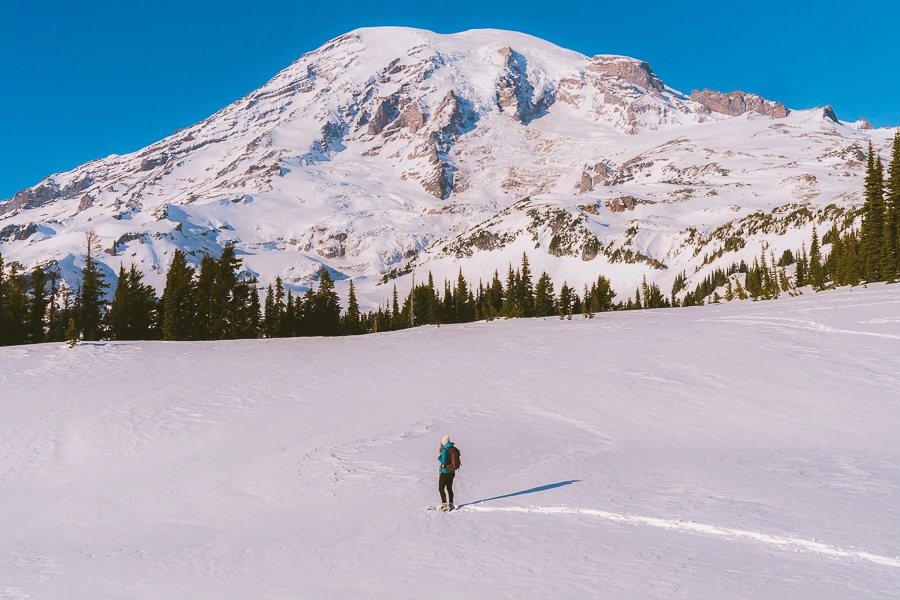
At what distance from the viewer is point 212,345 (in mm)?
43531

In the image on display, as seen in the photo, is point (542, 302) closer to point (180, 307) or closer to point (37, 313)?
point (180, 307)

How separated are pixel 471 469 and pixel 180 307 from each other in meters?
47.7

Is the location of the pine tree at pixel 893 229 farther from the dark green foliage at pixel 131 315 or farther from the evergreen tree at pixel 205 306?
the dark green foliage at pixel 131 315

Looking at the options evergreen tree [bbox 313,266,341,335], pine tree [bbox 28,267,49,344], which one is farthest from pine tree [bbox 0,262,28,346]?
evergreen tree [bbox 313,266,341,335]

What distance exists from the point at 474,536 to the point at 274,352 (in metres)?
31.1

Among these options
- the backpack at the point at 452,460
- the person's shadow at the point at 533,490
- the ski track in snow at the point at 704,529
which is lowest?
the person's shadow at the point at 533,490

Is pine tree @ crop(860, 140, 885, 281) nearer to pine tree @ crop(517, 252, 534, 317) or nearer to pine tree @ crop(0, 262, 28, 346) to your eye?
pine tree @ crop(517, 252, 534, 317)

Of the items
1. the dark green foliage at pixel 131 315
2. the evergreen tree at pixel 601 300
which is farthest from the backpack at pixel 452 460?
the evergreen tree at pixel 601 300

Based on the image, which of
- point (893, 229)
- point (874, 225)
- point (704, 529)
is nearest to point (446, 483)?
point (704, 529)

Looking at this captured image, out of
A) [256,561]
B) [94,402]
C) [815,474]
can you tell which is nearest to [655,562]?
[256,561]

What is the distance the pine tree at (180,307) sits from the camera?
56656mm

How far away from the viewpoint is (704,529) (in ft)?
38.7

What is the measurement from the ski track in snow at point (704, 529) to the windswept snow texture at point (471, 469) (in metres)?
0.07

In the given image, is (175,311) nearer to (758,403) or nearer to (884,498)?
→ (758,403)
